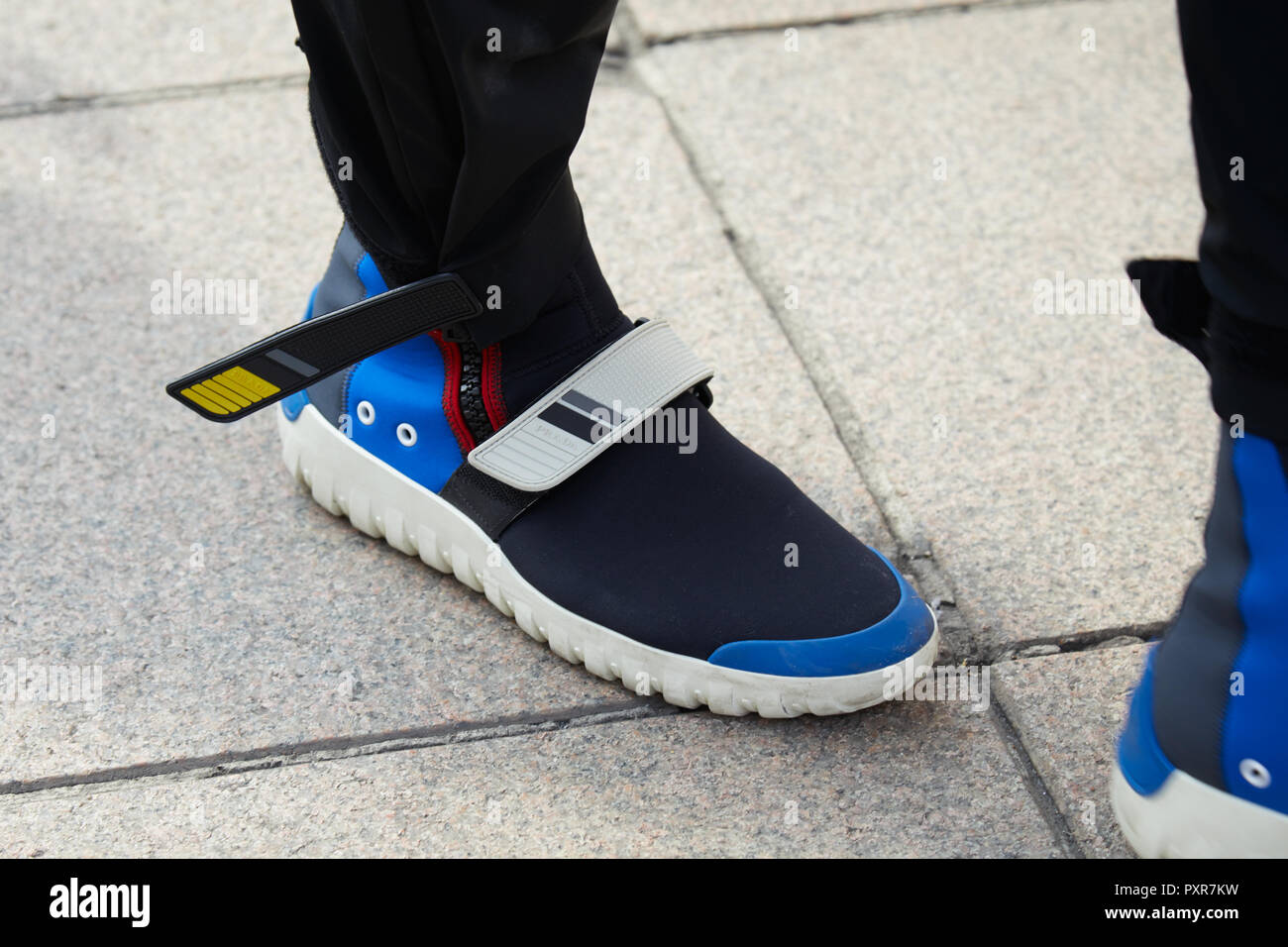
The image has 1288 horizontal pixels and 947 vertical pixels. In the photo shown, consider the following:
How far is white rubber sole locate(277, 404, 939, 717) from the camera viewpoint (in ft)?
4.00

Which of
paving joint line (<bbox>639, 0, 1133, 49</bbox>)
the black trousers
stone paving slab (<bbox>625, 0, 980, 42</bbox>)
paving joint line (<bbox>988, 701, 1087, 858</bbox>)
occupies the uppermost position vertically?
the black trousers

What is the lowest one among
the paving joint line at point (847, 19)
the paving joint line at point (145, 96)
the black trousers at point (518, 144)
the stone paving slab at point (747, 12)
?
the paving joint line at point (145, 96)

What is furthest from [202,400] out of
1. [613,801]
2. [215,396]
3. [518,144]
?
[613,801]

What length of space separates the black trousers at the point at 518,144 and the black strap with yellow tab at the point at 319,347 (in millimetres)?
27

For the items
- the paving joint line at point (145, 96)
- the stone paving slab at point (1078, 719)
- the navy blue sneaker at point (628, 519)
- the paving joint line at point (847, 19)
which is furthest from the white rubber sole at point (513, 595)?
the paving joint line at point (847, 19)

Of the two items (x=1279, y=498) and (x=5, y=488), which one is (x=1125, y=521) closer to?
(x=1279, y=498)

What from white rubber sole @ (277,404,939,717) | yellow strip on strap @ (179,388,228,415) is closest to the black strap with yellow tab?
yellow strip on strap @ (179,388,228,415)

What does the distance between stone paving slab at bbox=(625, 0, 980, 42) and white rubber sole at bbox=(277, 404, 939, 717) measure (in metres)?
1.32

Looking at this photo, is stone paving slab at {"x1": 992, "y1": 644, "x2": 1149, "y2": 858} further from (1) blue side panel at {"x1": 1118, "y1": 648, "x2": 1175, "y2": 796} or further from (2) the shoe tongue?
(2) the shoe tongue

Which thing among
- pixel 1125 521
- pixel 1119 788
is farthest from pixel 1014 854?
pixel 1125 521

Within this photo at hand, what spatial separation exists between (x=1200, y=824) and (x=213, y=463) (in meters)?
1.12

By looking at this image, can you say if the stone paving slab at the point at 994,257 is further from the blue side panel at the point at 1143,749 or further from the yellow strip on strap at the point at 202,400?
the yellow strip on strap at the point at 202,400

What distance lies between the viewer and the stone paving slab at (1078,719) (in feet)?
3.78

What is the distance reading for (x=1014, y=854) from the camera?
1.12 metres
